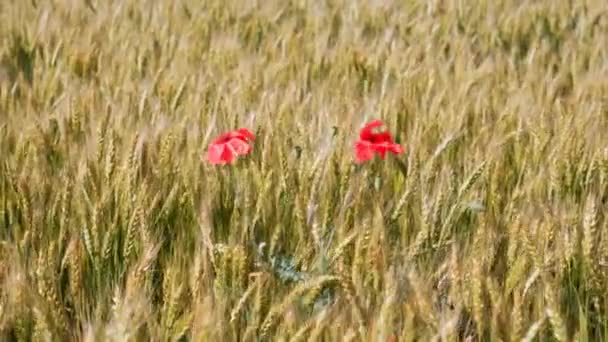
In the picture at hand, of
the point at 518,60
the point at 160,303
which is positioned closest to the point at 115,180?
the point at 160,303

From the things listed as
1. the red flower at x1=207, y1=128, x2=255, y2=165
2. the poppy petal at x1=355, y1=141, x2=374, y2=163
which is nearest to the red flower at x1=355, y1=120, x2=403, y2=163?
the poppy petal at x1=355, y1=141, x2=374, y2=163

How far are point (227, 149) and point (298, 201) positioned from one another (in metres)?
0.21

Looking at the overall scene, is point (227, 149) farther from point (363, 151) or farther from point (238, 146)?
point (363, 151)

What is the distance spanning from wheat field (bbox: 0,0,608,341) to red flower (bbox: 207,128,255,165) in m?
0.02

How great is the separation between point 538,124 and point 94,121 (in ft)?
2.44

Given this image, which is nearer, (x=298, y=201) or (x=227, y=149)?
(x=298, y=201)

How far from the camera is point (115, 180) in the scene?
49.2 inches

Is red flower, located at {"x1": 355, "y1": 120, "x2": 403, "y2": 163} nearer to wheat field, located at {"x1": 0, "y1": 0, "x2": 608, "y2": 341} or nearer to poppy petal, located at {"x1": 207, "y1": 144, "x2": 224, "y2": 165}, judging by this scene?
wheat field, located at {"x1": 0, "y1": 0, "x2": 608, "y2": 341}

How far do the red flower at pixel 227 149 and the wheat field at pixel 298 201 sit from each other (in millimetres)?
24

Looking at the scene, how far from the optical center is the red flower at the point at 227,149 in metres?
1.37

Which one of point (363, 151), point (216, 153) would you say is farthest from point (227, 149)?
point (363, 151)

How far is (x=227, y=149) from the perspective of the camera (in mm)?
1376

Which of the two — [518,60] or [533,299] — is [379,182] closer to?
[533,299]

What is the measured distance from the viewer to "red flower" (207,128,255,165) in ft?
4.50
